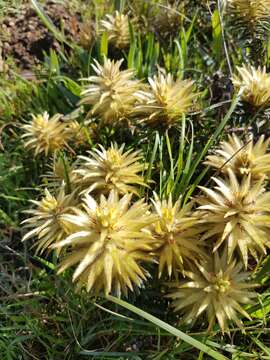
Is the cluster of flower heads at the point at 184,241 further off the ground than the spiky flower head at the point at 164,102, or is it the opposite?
the spiky flower head at the point at 164,102

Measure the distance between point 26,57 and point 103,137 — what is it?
0.80 meters

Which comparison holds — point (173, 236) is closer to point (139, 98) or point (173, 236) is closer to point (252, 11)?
point (139, 98)

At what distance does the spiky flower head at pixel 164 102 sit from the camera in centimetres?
134

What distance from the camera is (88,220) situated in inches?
41.5

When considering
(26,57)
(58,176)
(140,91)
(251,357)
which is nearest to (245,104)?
(140,91)

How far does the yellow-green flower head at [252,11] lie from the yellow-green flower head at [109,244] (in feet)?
2.60

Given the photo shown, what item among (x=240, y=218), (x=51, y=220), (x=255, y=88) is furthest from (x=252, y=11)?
(x=51, y=220)

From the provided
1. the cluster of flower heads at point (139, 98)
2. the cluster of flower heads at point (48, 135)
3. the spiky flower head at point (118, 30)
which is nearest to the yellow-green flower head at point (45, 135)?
the cluster of flower heads at point (48, 135)

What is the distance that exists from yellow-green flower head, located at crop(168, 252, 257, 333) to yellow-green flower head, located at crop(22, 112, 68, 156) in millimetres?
655

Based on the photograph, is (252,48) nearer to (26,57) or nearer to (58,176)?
(58,176)

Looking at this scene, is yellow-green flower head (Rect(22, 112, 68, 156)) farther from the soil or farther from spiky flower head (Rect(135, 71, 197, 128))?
the soil

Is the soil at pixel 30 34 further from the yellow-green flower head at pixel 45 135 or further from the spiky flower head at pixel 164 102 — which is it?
the spiky flower head at pixel 164 102

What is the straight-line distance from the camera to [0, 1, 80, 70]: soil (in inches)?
88.9

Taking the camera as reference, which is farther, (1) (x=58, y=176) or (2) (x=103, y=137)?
(2) (x=103, y=137)
